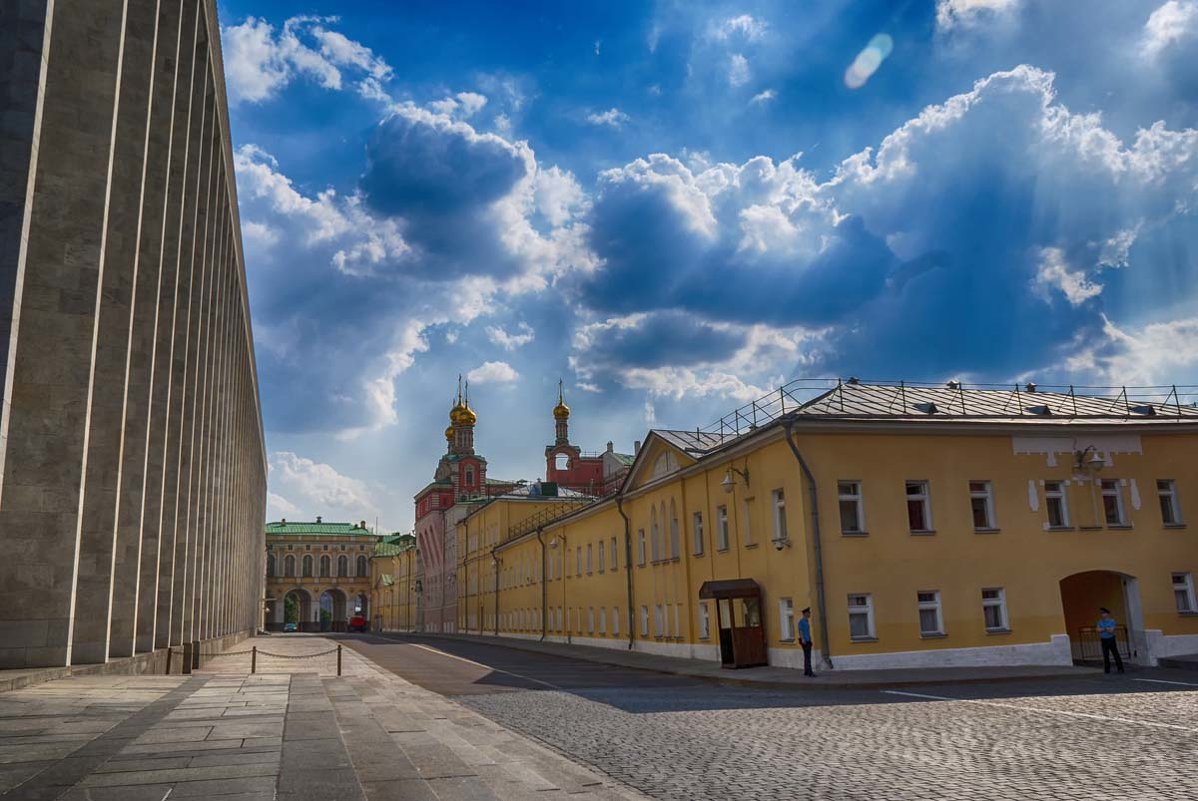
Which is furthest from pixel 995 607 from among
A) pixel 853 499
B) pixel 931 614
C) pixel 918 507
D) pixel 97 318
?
pixel 97 318

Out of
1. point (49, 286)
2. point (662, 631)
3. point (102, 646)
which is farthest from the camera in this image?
point (662, 631)

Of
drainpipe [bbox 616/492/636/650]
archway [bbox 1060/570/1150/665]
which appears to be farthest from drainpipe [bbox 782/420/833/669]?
drainpipe [bbox 616/492/636/650]

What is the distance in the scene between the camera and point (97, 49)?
653 inches

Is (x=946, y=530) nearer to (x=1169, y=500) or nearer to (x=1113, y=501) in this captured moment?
(x=1113, y=501)

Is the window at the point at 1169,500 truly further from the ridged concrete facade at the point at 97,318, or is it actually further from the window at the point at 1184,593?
the ridged concrete facade at the point at 97,318

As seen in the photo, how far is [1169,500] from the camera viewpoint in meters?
28.0

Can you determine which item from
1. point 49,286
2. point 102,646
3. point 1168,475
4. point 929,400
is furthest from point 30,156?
point 1168,475

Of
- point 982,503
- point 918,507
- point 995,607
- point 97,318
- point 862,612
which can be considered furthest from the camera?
point 982,503

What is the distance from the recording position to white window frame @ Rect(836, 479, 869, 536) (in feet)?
81.7

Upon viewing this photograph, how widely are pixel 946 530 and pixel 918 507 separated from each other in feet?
3.15

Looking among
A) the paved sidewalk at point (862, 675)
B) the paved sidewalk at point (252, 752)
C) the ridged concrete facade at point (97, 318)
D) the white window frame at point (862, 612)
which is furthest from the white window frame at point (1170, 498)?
the ridged concrete facade at point (97, 318)

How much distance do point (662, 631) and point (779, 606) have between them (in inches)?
399

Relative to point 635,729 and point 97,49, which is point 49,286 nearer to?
point 97,49

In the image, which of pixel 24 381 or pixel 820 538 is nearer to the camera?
pixel 24 381
